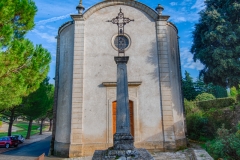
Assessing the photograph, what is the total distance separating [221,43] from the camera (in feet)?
49.8

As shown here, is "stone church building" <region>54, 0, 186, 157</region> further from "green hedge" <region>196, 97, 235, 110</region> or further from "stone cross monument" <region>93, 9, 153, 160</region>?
"green hedge" <region>196, 97, 235, 110</region>

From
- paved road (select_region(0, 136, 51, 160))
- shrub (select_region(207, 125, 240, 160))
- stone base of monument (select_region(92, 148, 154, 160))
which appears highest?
stone base of monument (select_region(92, 148, 154, 160))

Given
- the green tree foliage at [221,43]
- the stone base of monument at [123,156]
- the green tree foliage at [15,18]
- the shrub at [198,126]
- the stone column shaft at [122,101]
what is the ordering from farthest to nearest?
the green tree foliage at [221,43], the shrub at [198,126], the green tree foliage at [15,18], the stone column shaft at [122,101], the stone base of monument at [123,156]

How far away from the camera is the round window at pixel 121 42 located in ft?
36.9

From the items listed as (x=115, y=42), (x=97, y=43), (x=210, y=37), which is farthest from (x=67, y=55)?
(x=210, y=37)

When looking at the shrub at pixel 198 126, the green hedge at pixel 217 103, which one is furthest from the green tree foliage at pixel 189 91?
the shrub at pixel 198 126

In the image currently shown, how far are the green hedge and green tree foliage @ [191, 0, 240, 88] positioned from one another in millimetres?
1452

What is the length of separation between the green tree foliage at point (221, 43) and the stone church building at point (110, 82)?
5.20m

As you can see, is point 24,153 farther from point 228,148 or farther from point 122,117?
point 228,148

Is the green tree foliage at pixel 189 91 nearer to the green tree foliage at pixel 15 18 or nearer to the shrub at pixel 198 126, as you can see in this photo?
the shrub at pixel 198 126

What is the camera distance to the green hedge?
1474 cm

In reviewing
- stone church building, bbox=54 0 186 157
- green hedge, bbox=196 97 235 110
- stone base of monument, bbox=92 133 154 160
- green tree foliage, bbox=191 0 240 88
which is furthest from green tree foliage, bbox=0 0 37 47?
green hedge, bbox=196 97 235 110

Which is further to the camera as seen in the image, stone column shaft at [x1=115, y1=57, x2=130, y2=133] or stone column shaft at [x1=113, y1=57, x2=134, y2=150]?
stone column shaft at [x1=115, y1=57, x2=130, y2=133]

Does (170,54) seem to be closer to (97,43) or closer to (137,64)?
(137,64)
